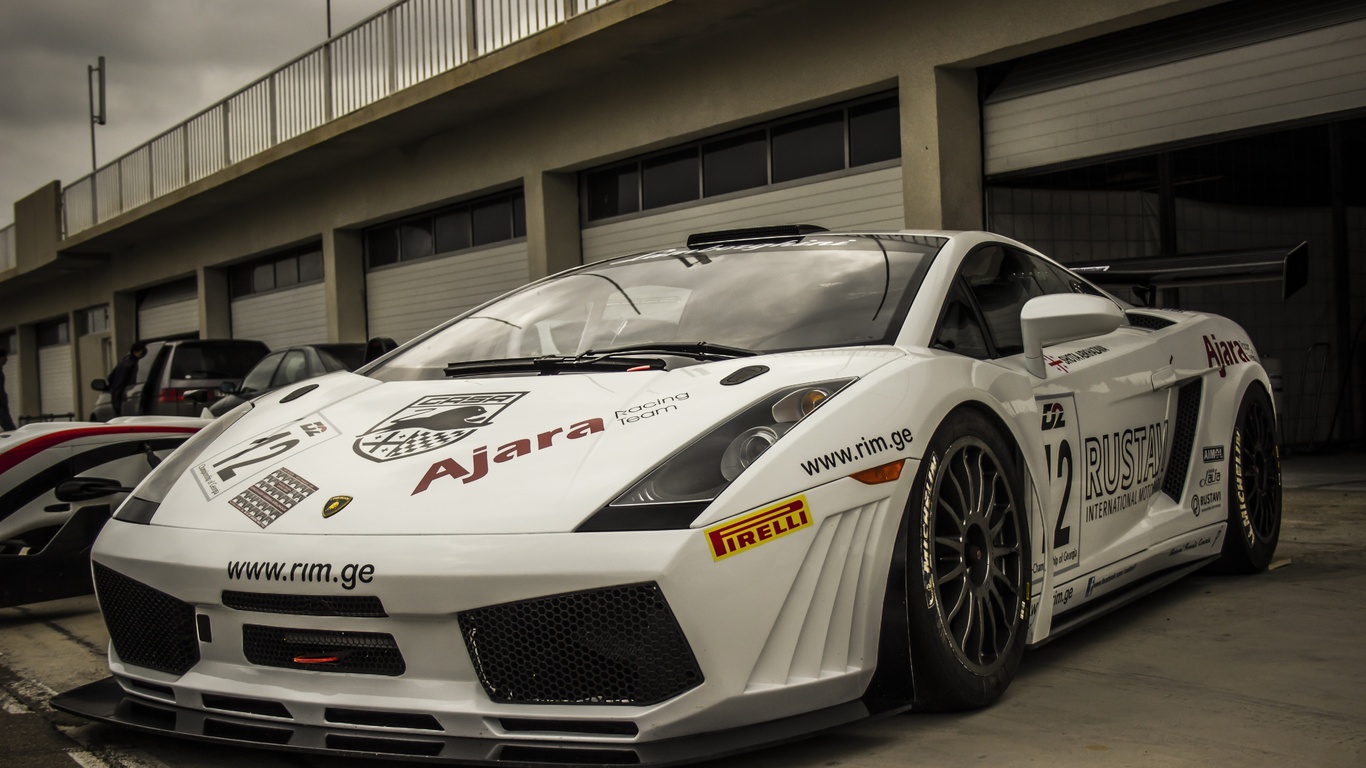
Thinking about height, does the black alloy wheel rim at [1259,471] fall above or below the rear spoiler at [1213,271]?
below

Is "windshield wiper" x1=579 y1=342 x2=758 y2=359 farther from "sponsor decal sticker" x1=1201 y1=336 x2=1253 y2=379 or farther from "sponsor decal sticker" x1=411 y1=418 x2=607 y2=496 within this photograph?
"sponsor decal sticker" x1=1201 y1=336 x2=1253 y2=379

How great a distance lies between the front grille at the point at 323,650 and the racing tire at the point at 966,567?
111 cm

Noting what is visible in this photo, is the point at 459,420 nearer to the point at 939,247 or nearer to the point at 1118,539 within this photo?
the point at 939,247

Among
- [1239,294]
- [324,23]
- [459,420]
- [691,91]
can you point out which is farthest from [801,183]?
[324,23]

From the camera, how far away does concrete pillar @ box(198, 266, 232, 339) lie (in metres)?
25.1

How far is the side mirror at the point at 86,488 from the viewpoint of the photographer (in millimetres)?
4805

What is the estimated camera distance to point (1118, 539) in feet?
12.9

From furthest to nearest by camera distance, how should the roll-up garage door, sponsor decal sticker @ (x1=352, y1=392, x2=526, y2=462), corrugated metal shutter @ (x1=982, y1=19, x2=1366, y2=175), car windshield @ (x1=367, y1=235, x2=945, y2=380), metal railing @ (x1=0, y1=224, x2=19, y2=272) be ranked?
metal railing @ (x1=0, y1=224, x2=19, y2=272), the roll-up garage door, corrugated metal shutter @ (x1=982, y1=19, x2=1366, y2=175), car windshield @ (x1=367, y1=235, x2=945, y2=380), sponsor decal sticker @ (x1=352, y1=392, x2=526, y2=462)

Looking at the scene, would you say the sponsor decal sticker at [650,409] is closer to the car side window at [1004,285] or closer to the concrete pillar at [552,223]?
the car side window at [1004,285]

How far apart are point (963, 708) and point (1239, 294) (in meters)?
9.72

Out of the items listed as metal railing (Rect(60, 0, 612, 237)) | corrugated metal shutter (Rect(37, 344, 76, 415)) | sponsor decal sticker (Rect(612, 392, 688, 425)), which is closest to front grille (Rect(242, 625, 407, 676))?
sponsor decal sticker (Rect(612, 392, 688, 425))

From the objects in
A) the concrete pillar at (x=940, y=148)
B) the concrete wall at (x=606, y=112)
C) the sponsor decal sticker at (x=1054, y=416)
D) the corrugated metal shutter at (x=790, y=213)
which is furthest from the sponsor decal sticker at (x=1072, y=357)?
the corrugated metal shutter at (x=790, y=213)

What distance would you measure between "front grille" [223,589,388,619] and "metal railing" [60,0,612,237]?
1135 centimetres

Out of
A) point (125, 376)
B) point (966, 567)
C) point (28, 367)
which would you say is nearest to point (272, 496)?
point (966, 567)
